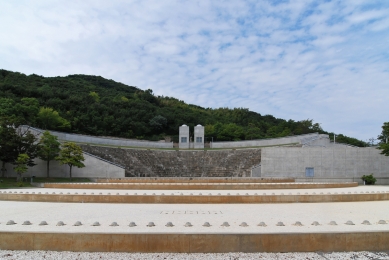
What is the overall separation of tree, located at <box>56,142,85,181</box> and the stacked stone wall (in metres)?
4.50

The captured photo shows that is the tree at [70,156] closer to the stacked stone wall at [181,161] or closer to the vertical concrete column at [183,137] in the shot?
the stacked stone wall at [181,161]

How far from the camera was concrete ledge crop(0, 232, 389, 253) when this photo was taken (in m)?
5.86

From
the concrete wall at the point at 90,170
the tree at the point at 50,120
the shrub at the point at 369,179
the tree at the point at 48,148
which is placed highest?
the tree at the point at 50,120

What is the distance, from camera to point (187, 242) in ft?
19.3

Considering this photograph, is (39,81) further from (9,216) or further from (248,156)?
(9,216)

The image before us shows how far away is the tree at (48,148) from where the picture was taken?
2536 cm

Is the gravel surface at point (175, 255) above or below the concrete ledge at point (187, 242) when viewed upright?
below

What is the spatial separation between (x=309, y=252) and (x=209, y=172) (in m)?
25.6

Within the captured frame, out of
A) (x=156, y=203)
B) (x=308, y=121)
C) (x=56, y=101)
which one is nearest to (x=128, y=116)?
(x=56, y=101)

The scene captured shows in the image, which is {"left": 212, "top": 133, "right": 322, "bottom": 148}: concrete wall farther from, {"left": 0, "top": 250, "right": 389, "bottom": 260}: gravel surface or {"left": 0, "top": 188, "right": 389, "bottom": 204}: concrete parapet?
{"left": 0, "top": 250, "right": 389, "bottom": 260}: gravel surface

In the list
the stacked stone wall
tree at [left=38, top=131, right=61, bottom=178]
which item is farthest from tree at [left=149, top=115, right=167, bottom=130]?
tree at [left=38, top=131, right=61, bottom=178]

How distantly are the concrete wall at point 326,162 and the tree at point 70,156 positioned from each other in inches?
613

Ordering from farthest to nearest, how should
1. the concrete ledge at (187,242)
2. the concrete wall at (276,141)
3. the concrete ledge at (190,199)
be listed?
the concrete wall at (276,141), the concrete ledge at (190,199), the concrete ledge at (187,242)

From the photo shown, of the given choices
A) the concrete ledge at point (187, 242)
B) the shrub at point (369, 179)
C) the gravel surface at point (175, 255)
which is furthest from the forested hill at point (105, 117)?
the gravel surface at point (175, 255)
